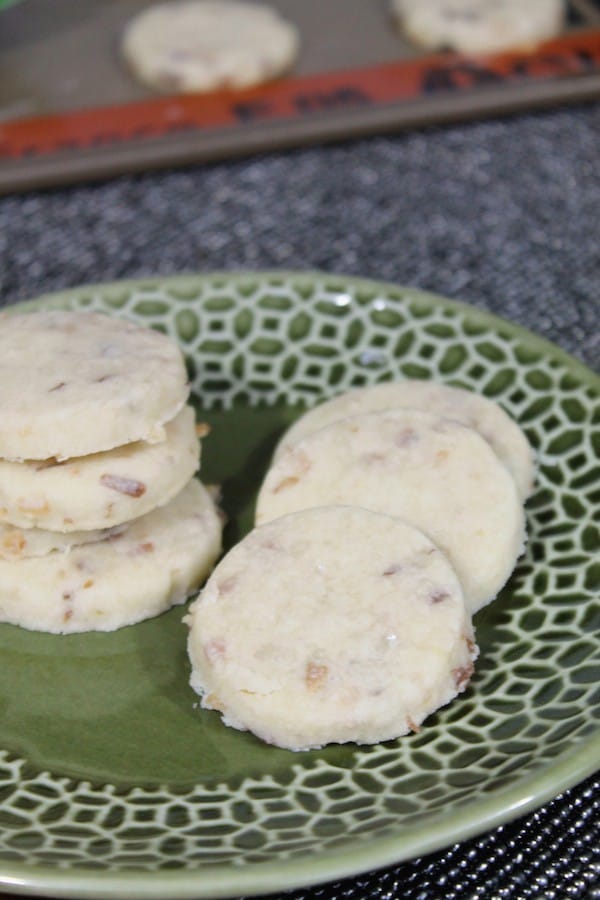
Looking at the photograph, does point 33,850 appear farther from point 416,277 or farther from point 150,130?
point 150,130

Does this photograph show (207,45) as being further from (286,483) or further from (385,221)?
(286,483)

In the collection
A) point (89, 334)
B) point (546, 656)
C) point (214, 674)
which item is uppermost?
point (89, 334)

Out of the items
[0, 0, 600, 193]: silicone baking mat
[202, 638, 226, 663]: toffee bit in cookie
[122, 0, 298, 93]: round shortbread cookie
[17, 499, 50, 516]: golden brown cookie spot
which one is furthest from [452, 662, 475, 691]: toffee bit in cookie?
[122, 0, 298, 93]: round shortbread cookie

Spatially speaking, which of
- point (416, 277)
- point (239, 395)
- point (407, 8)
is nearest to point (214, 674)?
point (239, 395)

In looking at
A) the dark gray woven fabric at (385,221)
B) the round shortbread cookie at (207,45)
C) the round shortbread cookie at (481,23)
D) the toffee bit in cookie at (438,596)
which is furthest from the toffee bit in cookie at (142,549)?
A: the round shortbread cookie at (481,23)

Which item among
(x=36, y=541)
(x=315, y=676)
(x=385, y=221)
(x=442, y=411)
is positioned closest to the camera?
(x=315, y=676)

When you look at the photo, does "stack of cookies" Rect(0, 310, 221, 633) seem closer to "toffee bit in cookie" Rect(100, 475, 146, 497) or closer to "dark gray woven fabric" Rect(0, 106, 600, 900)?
"toffee bit in cookie" Rect(100, 475, 146, 497)

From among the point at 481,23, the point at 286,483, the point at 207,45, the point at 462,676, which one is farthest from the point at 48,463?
the point at 481,23
